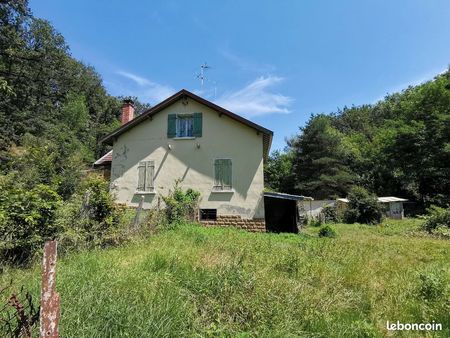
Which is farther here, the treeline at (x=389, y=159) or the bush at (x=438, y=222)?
the treeline at (x=389, y=159)

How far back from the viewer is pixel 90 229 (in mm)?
7738

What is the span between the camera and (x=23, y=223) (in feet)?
21.0

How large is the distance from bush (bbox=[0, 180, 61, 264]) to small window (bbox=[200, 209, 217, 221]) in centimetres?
924

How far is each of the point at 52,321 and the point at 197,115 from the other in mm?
14827

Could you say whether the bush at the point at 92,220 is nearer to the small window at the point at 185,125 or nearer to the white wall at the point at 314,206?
the small window at the point at 185,125

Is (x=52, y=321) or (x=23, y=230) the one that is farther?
(x=23, y=230)

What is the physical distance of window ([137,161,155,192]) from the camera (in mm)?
16125

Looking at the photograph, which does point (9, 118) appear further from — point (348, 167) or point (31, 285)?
point (348, 167)

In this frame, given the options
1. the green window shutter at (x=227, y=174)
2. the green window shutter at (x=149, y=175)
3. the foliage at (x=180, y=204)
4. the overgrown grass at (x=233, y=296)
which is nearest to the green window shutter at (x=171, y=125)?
the green window shutter at (x=149, y=175)

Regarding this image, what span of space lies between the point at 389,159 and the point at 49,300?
3783 centimetres

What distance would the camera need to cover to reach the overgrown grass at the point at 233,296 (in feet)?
11.2

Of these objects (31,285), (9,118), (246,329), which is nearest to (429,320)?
(246,329)

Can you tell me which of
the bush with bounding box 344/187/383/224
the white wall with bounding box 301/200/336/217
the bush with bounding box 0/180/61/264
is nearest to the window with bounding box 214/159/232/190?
the bush with bounding box 0/180/61/264

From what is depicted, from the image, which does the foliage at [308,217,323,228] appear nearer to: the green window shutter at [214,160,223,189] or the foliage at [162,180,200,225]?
the green window shutter at [214,160,223,189]
